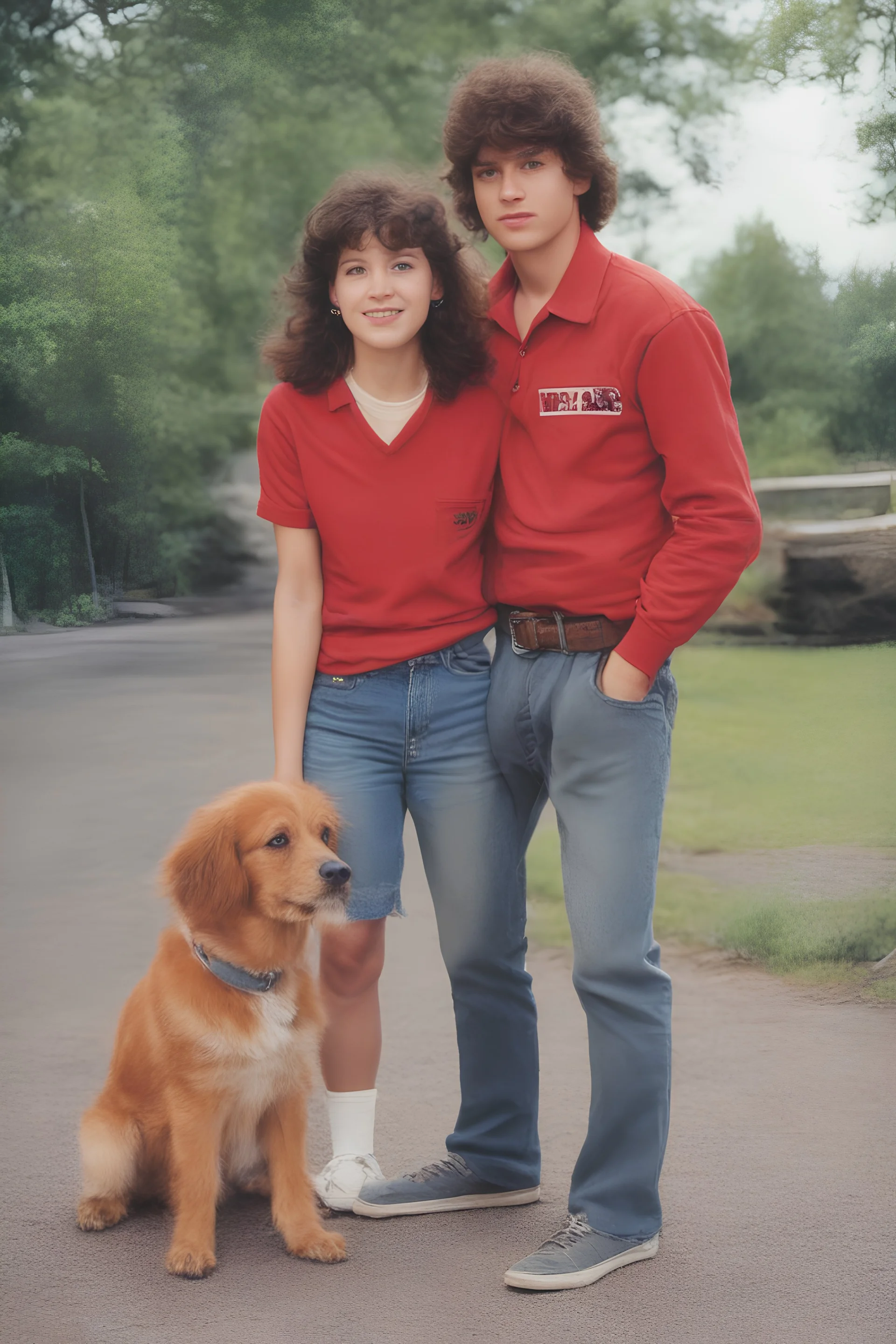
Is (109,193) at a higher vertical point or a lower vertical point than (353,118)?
lower

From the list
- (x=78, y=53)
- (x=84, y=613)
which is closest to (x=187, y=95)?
(x=78, y=53)

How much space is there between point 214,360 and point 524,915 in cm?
339

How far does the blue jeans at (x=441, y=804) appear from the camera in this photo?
1.96 m

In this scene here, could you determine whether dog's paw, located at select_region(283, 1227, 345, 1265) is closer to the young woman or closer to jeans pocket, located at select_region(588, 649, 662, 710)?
the young woman

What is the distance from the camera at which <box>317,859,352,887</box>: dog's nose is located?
5.99 ft

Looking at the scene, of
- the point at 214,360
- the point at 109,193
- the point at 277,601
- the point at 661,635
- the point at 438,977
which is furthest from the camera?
the point at 214,360

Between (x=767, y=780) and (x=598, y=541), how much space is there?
3287 millimetres

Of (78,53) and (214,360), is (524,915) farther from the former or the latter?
(78,53)

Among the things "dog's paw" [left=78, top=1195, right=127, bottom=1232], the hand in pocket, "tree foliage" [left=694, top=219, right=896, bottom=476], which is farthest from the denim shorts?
"tree foliage" [left=694, top=219, right=896, bottom=476]

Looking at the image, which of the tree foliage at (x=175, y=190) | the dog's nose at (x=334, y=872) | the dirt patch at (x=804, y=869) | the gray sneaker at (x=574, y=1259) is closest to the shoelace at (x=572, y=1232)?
the gray sneaker at (x=574, y=1259)

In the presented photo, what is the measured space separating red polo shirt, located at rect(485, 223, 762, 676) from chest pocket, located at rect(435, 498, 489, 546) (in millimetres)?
43

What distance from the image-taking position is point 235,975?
1.92 m

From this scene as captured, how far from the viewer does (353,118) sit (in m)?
5.10

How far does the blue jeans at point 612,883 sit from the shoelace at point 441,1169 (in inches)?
12.0
